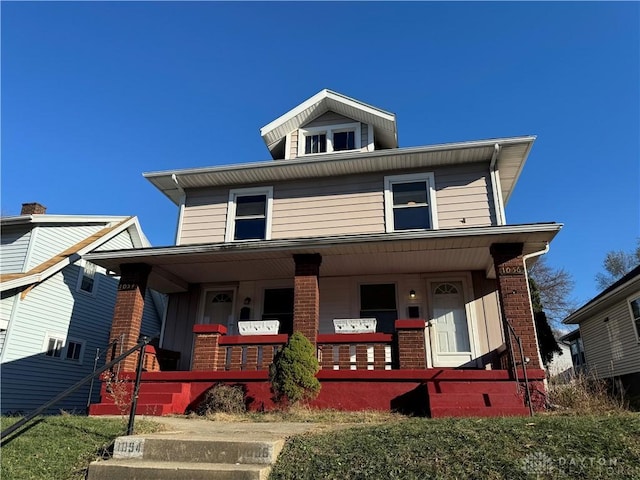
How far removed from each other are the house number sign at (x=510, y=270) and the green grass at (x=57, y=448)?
6.58 metres

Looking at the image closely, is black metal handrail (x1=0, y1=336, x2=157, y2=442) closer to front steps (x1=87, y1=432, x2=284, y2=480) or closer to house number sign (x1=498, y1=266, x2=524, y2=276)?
front steps (x1=87, y1=432, x2=284, y2=480)

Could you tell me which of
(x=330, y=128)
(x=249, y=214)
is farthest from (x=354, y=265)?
(x=330, y=128)

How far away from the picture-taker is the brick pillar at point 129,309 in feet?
29.6

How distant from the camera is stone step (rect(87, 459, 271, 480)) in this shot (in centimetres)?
362

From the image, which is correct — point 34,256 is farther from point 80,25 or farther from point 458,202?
point 458,202

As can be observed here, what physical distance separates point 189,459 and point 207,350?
15.1ft

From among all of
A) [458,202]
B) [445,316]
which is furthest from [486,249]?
[445,316]

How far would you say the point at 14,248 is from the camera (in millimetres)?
13969

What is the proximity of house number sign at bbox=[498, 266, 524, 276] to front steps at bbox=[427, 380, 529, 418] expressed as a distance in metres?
2.06

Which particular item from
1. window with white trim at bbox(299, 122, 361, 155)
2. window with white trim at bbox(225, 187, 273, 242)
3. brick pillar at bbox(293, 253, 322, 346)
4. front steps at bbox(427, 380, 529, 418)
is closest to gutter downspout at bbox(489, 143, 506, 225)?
window with white trim at bbox(299, 122, 361, 155)

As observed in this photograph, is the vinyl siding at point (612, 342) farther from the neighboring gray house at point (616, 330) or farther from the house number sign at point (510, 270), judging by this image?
the house number sign at point (510, 270)

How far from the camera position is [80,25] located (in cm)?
1059

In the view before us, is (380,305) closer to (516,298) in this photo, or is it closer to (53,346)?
(516,298)

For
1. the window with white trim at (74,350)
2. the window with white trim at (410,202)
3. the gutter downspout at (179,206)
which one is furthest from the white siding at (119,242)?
the window with white trim at (410,202)
